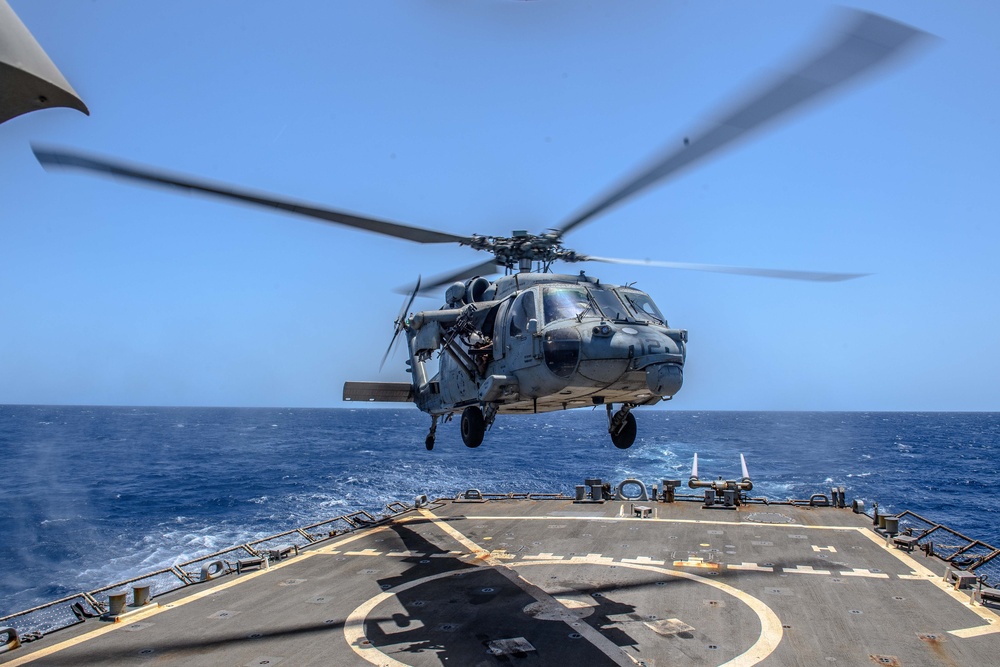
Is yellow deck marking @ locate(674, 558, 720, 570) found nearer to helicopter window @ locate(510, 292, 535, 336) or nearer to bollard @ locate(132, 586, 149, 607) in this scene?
helicopter window @ locate(510, 292, 535, 336)

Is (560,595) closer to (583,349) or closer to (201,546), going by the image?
(583,349)

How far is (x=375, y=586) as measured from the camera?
16469 mm

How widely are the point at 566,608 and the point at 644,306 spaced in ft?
21.4

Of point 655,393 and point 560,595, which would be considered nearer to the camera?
point 655,393

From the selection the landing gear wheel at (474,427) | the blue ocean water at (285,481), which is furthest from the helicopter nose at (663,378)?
the blue ocean water at (285,481)

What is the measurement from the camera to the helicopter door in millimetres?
12789

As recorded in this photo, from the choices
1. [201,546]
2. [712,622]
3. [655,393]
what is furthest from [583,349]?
[201,546]

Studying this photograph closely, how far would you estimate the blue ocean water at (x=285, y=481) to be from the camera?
3128 cm

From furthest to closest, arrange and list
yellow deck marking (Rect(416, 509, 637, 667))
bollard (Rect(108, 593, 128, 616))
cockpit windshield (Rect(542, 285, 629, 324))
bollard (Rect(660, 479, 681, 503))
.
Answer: bollard (Rect(660, 479, 681, 503)), bollard (Rect(108, 593, 128, 616)), cockpit windshield (Rect(542, 285, 629, 324)), yellow deck marking (Rect(416, 509, 637, 667))

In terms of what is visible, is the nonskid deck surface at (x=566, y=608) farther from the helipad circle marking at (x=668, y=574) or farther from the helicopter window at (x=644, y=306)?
the helicopter window at (x=644, y=306)

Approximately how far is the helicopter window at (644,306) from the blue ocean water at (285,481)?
2393cm

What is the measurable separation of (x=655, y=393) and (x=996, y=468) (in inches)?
2795

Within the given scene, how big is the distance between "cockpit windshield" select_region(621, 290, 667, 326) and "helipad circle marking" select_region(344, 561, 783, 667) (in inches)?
240

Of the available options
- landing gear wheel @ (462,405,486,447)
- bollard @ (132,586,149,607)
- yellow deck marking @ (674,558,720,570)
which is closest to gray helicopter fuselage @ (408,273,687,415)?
landing gear wheel @ (462,405,486,447)
